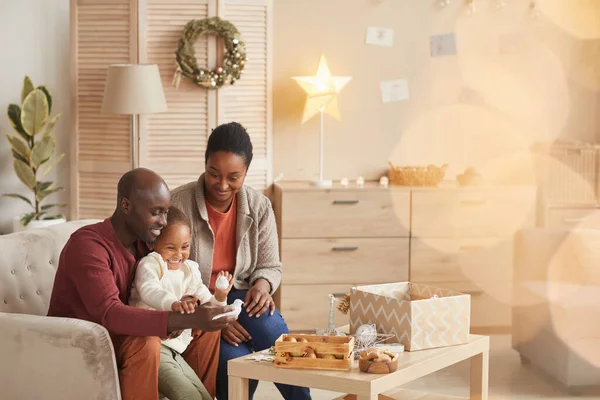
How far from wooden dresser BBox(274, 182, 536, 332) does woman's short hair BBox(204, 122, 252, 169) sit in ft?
5.23

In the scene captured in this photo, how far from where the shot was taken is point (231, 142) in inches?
103

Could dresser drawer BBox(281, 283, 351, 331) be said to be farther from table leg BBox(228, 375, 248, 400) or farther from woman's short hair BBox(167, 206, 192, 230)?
table leg BBox(228, 375, 248, 400)

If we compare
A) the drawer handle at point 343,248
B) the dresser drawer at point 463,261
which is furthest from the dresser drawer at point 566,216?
the drawer handle at point 343,248

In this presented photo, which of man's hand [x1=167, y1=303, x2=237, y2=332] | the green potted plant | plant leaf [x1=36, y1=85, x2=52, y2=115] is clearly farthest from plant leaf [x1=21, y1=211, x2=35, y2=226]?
man's hand [x1=167, y1=303, x2=237, y2=332]

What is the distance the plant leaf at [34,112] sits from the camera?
435 centimetres

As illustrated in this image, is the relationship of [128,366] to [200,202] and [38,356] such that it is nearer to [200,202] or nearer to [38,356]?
[38,356]

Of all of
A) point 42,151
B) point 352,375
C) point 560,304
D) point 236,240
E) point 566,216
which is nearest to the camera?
point 352,375

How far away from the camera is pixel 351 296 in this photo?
99.2 inches

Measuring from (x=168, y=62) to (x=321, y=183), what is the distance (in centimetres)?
98

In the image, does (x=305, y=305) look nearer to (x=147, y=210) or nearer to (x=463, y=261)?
(x=463, y=261)

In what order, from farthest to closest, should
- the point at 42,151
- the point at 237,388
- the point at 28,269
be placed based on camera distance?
the point at 42,151 < the point at 28,269 < the point at 237,388

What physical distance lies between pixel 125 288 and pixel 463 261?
8.18 feet

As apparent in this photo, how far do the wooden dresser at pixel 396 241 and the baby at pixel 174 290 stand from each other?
182 cm

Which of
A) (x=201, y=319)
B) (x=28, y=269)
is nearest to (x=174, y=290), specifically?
(x=201, y=319)
